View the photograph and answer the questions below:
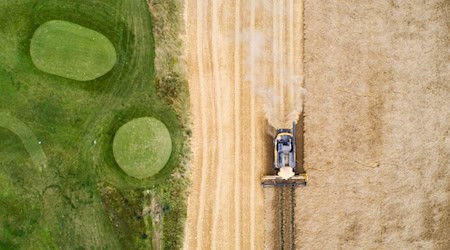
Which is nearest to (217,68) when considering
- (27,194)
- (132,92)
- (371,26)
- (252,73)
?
(252,73)

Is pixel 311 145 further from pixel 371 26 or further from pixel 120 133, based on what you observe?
pixel 120 133

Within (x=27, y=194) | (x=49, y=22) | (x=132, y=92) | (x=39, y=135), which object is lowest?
(x=27, y=194)

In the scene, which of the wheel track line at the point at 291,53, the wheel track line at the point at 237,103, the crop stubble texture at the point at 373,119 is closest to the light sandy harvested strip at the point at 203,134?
the wheel track line at the point at 237,103

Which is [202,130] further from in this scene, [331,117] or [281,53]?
[331,117]

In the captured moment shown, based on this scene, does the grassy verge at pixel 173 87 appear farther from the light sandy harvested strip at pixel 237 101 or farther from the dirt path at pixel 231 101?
the light sandy harvested strip at pixel 237 101

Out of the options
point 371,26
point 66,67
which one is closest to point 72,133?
point 66,67

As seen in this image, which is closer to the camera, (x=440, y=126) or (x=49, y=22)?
(x=49, y=22)

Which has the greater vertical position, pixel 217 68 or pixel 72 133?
pixel 217 68

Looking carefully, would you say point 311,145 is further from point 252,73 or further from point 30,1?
point 30,1
